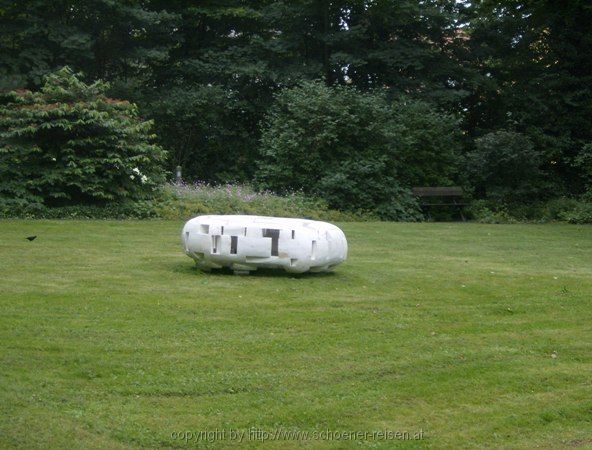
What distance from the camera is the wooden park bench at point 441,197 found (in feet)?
74.1

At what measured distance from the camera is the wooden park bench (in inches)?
889

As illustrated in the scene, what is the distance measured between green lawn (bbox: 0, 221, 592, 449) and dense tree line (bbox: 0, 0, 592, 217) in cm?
1276

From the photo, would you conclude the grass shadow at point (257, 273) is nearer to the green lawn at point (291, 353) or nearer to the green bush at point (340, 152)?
the green lawn at point (291, 353)

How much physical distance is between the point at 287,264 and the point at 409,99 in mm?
16980

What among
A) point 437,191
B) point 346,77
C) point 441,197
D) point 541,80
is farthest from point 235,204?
point 541,80

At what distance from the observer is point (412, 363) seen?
632 centimetres

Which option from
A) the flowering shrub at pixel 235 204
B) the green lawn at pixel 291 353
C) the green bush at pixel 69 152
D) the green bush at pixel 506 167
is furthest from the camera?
the green bush at pixel 506 167

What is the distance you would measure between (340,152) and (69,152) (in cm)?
718

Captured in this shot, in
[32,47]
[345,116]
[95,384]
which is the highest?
[32,47]

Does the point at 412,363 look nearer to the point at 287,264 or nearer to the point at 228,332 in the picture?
the point at 228,332

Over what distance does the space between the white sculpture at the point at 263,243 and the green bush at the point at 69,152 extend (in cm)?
821

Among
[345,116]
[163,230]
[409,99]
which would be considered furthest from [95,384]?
[409,99]

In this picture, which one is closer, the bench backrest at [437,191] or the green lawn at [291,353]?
the green lawn at [291,353]

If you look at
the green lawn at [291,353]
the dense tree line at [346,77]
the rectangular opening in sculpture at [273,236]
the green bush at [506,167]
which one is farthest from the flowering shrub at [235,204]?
the rectangular opening in sculpture at [273,236]
